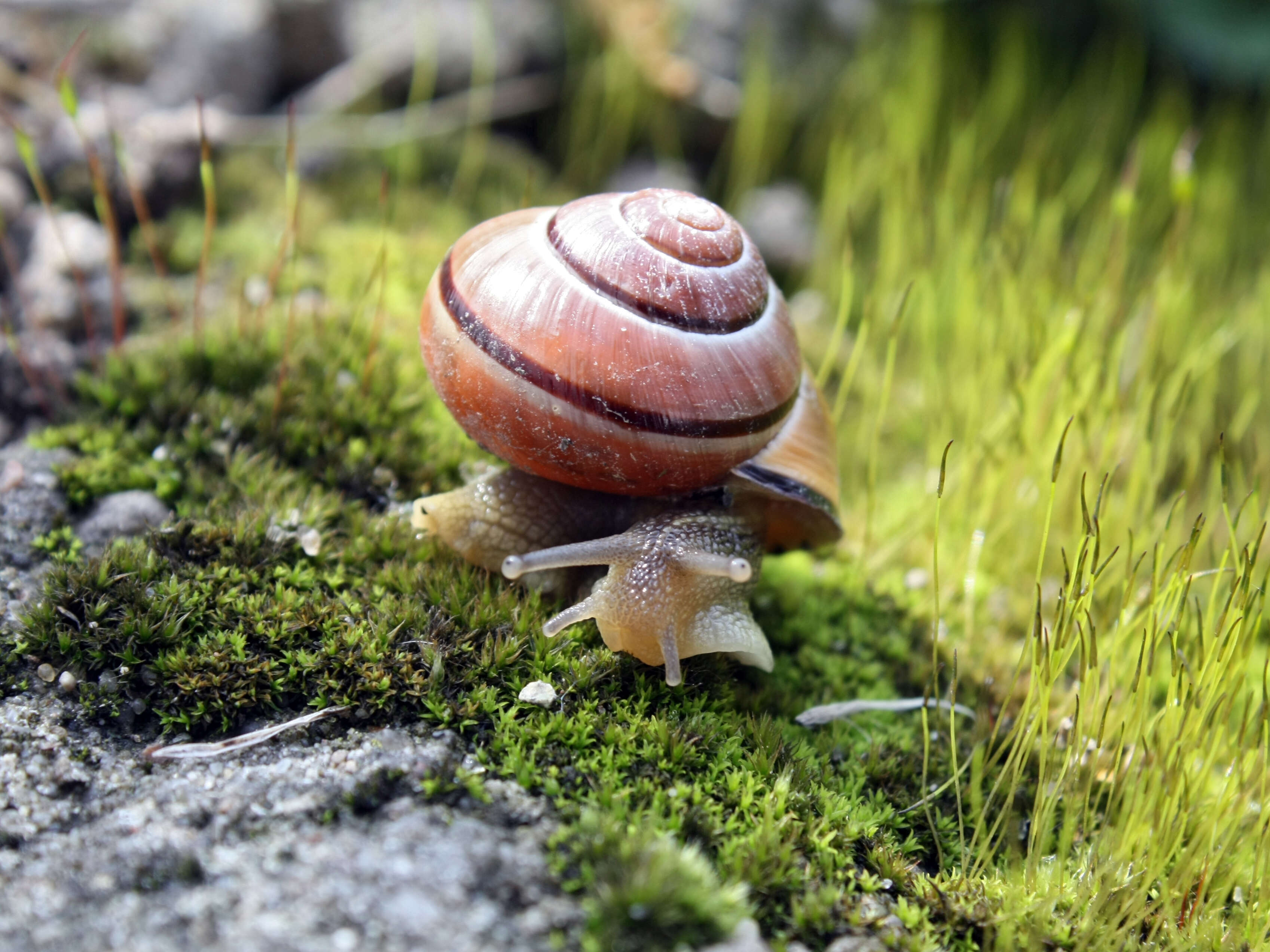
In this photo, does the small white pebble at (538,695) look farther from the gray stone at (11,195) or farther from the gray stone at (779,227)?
the gray stone at (779,227)

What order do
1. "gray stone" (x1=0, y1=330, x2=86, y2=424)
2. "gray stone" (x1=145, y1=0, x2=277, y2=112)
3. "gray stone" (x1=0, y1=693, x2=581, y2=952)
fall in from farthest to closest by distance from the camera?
"gray stone" (x1=145, y1=0, x2=277, y2=112) → "gray stone" (x1=0, y1=330, x2=86, y2=424) → "gray stone" (x1=0, y1=693, x2=581, y2=952)

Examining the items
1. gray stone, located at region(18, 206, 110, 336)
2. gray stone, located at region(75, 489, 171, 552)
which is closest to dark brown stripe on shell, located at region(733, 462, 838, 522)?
gray stone, located at region(75, 489, 171, 552)

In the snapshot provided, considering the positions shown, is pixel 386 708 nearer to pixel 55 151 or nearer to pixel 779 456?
pixel 779 456

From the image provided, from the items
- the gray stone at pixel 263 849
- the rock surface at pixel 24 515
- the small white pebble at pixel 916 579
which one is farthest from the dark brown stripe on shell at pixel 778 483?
the rock surface at pixel 24 515

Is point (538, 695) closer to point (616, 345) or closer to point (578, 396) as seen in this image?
point (578, 396)

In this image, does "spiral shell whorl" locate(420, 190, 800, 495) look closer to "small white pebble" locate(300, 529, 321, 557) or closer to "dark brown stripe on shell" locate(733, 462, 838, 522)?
"dark brown stripe on shell" locate(733, 462, 838, 522)

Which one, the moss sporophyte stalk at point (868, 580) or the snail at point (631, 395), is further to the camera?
the snail at point (631, 395)
